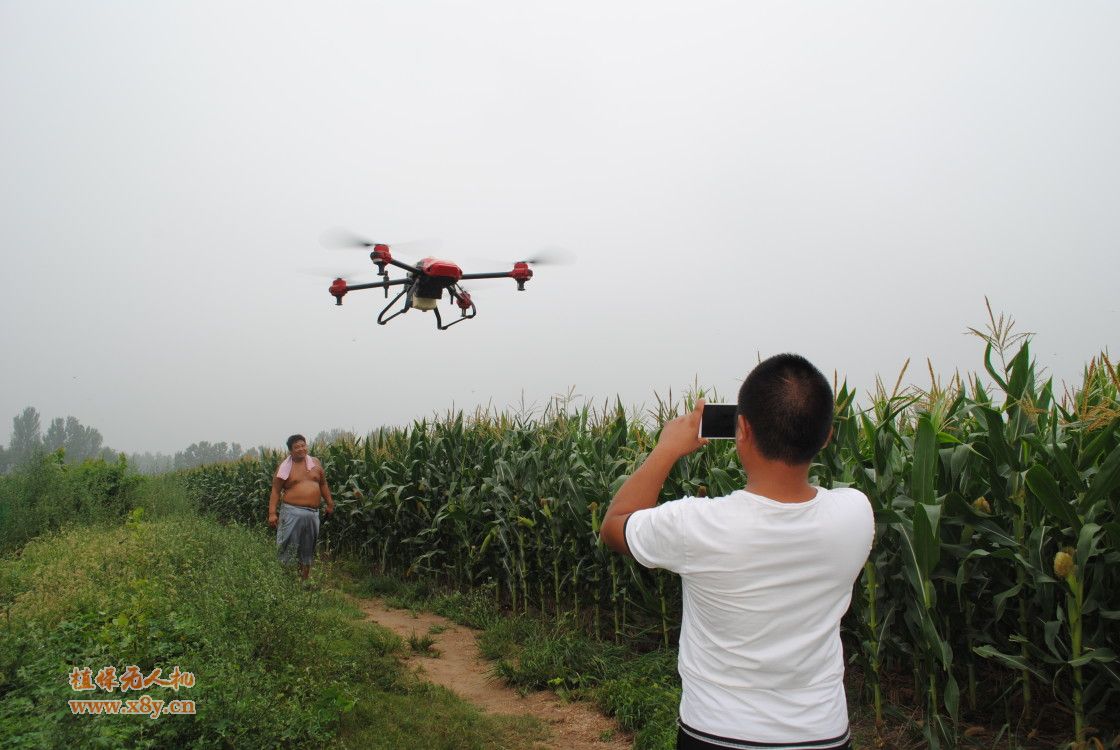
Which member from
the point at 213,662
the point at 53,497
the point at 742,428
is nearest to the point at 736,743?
the point at 742,428

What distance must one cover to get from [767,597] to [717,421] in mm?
458

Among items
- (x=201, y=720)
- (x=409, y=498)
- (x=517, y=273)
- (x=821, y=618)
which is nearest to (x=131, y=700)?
(x=201, y=720)

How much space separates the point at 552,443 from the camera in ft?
25.0

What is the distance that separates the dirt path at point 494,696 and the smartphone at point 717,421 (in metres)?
3.20

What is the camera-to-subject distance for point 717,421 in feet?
5.86

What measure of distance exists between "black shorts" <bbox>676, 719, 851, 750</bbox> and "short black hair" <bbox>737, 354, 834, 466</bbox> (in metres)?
0.60

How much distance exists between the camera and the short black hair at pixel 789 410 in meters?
1.53

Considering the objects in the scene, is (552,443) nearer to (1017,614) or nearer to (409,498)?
(409,498)

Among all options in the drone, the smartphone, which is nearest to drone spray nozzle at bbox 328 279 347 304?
the drone

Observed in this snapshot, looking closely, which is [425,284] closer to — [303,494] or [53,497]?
[303,494]

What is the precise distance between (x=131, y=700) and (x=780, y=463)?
3151 mm

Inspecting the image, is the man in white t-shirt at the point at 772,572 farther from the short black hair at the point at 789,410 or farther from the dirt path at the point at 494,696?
the dirt path at the point at 494,696

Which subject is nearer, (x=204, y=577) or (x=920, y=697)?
(x=920, y=697)

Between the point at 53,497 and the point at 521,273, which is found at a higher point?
the point at 521,273
